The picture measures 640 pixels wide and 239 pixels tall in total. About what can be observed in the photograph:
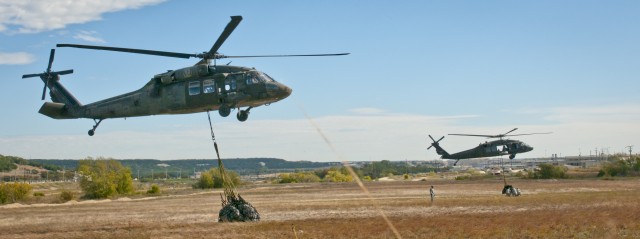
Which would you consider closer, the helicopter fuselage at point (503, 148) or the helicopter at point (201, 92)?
the helicopter at point (201, 92)

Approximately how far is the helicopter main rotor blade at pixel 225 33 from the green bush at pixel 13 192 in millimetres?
69454

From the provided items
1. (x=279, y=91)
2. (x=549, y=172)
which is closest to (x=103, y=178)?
(x=279, y=91)

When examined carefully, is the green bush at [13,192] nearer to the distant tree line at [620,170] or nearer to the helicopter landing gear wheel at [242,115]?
the helicopter landing gear wheel at [242,115]

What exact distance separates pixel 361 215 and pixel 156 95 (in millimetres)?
23266

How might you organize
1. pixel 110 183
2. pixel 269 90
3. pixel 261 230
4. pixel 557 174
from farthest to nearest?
pixel 557 174, pixel 110 183, pixel 261 230, pixel 269 90

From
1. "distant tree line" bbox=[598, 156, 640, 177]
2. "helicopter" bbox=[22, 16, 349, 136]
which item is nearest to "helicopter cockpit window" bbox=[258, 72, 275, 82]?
"helicopter" bbox=[22, 16, 349, 136]

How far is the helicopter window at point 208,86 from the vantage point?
2777cm

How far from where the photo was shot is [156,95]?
95.5ft

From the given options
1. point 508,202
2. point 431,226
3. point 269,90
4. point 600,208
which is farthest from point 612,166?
point 269,90

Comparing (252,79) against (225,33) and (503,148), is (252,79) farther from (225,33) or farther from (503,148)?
(503,148)

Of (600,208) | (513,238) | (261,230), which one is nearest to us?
(513,238)

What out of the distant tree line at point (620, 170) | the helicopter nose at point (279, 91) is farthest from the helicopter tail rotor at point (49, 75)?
the distant tree line at point (620, 170)

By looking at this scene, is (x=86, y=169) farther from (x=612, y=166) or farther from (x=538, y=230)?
(x=612, y=166)

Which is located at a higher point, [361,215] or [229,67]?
[229,67]
